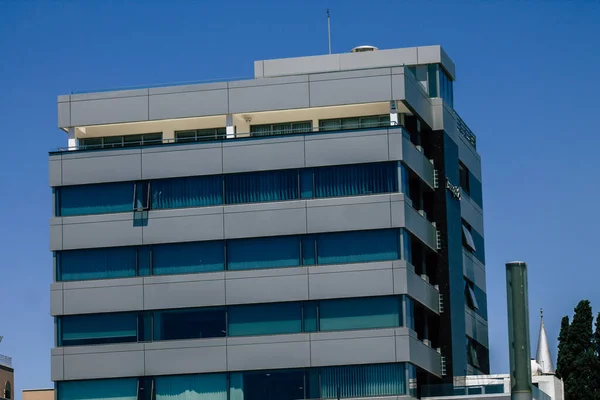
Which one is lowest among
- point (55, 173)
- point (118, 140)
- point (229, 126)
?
point (55, 173)

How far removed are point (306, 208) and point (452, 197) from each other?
41.1ft

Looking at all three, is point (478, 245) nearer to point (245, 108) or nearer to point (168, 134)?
point (245, 108)

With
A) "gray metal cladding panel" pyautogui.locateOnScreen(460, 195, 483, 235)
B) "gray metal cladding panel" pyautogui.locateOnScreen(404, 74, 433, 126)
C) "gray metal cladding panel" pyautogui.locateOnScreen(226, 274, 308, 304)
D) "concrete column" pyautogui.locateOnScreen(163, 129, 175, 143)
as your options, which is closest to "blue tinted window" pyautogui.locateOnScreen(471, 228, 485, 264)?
"gray metal cladding panel" pyautogui.locateOnScreen(460, 195, 483, 235)

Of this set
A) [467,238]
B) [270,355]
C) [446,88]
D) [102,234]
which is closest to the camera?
[270,355]

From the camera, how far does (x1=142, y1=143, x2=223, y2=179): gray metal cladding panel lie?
214 feet

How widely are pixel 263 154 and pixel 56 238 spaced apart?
12.4 meters

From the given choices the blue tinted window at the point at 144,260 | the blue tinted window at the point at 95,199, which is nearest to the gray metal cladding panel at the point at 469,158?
the blue tinted window at the point at 144,260

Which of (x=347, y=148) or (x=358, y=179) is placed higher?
(x=347, y=148)

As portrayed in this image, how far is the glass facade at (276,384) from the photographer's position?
62.2 meters

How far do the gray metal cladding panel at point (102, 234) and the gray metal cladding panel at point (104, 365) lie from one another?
588 centimetres

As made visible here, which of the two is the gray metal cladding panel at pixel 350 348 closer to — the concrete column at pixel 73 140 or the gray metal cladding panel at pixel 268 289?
the gray metal cladding panel at pixel 268 289

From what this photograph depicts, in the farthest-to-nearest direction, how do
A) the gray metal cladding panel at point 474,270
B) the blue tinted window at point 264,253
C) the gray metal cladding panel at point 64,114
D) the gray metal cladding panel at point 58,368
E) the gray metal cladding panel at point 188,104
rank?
1. the gray metal cladding panel at point 474,270
2. the gray metal cladding panel at point 64,114
3. the gray metal cladding panel at point 188,104
4. the gray metal cladding panel at point 58,368
5. the blue tinted window at point 264,253

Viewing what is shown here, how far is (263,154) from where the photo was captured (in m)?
64.6

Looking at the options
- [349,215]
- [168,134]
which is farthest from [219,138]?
[349,215]
